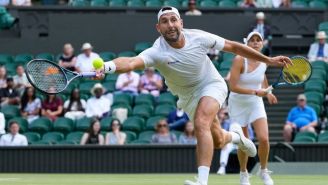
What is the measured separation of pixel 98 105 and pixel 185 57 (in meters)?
10.3

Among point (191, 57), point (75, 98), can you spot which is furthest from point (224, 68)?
point (191, 57)

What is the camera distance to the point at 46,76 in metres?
10.5

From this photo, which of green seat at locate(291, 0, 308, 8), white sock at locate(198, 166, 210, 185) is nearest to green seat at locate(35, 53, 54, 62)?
green seat at locate(291, 0, 308, 8)

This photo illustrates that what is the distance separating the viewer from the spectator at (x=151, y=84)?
22.0m

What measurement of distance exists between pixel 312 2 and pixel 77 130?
6.75m

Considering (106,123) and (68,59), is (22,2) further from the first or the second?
(106,123)

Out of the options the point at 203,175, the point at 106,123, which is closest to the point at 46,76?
the point at 203,175

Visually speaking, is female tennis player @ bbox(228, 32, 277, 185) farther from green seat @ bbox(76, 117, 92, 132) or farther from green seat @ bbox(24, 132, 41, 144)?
green seat @ bbox(24, 132, 41, 144)

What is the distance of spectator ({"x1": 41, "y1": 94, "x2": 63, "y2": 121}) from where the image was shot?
70.7ft

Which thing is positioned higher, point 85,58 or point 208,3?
point 208,3

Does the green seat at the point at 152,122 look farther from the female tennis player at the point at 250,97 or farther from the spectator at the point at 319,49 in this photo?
the female tennis player at the point at 250,97

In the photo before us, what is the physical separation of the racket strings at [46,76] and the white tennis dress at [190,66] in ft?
2.80

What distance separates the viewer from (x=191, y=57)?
11.1 m

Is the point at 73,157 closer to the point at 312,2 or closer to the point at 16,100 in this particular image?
the point at 16,100
